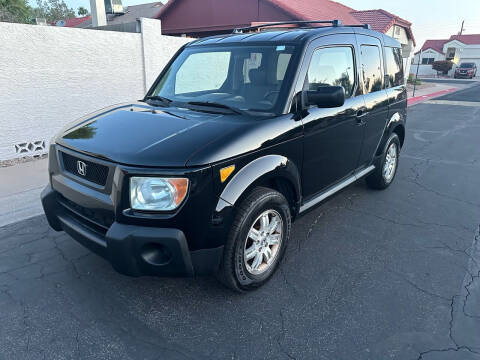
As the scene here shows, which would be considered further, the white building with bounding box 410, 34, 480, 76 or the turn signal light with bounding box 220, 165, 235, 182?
the white building with bounding box 410, 34, 480, 76

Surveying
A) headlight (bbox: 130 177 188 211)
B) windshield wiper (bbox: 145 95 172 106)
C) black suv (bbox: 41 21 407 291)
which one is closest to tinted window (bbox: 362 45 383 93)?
black suv (bbox: 41 21 407 291)

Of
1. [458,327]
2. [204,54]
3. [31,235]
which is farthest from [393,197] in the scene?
[31,235]

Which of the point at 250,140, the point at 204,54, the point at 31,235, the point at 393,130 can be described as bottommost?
the point at 31,235

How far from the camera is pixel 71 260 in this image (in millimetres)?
3418

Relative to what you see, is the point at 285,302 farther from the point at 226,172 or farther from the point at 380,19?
the point at 380,19

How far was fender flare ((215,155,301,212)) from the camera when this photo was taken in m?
2.50

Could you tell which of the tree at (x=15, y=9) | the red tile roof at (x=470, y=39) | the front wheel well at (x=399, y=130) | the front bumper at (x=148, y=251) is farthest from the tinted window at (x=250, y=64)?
the red tile roof at (x=470, y=39)

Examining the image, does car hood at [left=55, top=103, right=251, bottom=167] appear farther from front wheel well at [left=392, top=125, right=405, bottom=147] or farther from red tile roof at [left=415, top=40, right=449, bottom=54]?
red tile roof at [left=415, top=40, right=449, bottom=54]

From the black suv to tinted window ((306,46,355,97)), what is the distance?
0.01 meters

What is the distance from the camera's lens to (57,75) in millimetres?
6770

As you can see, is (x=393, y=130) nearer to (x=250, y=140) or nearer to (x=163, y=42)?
(x=250, y=140)

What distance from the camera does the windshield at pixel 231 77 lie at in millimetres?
3150

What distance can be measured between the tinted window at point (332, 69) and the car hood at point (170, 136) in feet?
2.06

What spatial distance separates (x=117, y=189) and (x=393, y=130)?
4.13 metres
